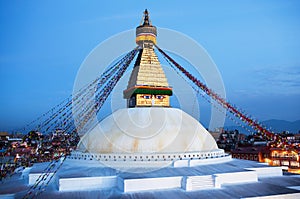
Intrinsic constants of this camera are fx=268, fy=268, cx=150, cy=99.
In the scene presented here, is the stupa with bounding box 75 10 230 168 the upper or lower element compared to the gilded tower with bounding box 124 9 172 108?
lower

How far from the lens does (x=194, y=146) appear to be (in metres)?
A: 8.65

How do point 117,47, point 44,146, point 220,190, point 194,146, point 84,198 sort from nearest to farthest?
point 84,198 → point 220,190 → point 44,146 → point 194,146 → point 117,47

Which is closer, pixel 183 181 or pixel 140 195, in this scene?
pixel 140 195

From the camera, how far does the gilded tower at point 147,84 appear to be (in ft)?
32.4

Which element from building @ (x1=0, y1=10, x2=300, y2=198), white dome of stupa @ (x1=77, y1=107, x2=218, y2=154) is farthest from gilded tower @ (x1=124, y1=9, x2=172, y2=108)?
white dome of stupa @ (x1=77, y1=107, x2=218, y2=154)

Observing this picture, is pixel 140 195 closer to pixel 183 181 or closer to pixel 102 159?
pixel 183 181

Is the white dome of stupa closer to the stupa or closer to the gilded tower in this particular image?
the stupa

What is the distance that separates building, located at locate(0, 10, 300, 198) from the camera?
666cm

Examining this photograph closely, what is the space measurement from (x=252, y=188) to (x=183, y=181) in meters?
1.78

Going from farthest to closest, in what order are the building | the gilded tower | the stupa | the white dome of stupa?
1. the gilded tower
2. the white dome of stupa
3. the stupa
4. the building

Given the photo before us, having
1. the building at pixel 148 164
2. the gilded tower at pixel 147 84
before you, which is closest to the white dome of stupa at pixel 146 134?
the building at pixel 148 164

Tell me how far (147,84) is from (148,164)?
3191 mm

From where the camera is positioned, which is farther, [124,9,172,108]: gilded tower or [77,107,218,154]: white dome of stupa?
[124,9,172,108]: gilded tower

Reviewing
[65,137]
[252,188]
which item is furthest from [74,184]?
[252,188]
